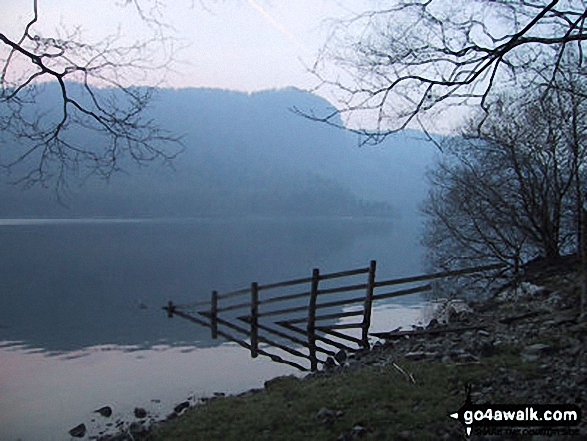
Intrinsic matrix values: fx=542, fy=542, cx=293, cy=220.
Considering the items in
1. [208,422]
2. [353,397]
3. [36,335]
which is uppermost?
[353,397]

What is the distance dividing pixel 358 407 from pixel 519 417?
2.02m

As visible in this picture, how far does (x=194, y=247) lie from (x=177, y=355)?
191 feet

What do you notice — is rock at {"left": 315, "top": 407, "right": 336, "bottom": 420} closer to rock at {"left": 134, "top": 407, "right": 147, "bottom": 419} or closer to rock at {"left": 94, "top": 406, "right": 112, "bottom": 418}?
rock at {"left": 134, "top": 407, "right": 147, "bottom": 419}

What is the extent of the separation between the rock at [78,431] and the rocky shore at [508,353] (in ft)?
5.31

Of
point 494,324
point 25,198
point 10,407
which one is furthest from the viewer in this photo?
point 25,198

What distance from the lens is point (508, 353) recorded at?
24.6ft

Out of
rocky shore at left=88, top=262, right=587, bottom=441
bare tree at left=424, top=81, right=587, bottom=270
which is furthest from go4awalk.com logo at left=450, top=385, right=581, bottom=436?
bare tree at left=424, top=81, right=587, bottom=270

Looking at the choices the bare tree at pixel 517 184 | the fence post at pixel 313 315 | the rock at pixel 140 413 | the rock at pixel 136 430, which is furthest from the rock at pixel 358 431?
the bare tree at pixel 517 184

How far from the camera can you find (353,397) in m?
7.02

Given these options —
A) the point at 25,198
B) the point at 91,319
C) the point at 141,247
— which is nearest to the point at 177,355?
the point at 91,319

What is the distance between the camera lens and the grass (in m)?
5.92

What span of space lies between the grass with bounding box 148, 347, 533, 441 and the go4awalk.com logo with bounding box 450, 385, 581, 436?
0.63 ft

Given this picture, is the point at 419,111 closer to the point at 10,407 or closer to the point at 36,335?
the point at 10,407

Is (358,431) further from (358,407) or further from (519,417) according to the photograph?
(519,417)
